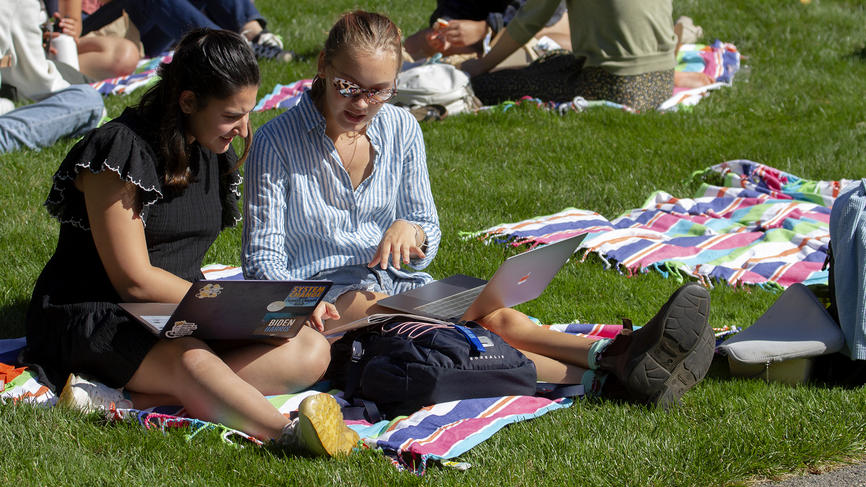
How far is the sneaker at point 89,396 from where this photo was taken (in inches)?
117

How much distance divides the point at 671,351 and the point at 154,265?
66.9 inches

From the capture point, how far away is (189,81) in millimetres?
3018

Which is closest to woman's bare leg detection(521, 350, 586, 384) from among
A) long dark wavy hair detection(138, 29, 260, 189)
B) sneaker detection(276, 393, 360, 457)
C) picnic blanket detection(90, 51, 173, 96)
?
sneaker detection(276, 393, 360, 457)

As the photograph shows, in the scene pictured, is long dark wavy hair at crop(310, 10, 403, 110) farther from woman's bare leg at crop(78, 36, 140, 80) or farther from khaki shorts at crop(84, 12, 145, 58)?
khaki shorts at crop(84, 12, 145, 58)

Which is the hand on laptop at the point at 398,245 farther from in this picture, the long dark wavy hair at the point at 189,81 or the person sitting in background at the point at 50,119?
the person sitting in background at the point at 50,119

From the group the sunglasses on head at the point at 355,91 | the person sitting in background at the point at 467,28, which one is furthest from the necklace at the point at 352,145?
the person sitting in background at the point at 467,28

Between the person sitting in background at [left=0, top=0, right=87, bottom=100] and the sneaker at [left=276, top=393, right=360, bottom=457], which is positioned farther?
the person sitting in background at [left=0, top=0, right=87, bottom=100]

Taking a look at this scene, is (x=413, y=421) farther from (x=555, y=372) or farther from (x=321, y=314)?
(x=555, y=372)

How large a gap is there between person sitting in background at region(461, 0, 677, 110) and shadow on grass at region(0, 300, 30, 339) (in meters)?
4.35

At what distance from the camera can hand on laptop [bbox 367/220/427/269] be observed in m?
3.33

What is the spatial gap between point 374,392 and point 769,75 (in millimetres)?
6594

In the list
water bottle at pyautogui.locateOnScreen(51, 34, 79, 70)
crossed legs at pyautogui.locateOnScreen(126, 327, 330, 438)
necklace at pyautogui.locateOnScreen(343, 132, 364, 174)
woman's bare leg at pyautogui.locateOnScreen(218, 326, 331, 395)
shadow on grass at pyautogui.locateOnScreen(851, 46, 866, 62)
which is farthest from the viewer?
shadow on grass at pyautogui.locateOnScreen(851, 46, 866, 62)

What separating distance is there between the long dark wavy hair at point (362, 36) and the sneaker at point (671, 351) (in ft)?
4.06

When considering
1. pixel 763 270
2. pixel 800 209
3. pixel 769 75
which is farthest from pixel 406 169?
pixel 769 75
